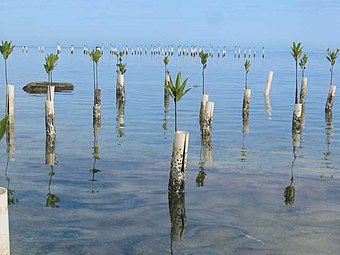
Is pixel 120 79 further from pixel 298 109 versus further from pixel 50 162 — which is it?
pixel 50 162

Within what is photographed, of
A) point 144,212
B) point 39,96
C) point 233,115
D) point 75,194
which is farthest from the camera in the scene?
point 39,96

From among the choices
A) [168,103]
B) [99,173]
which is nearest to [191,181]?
[99,173]

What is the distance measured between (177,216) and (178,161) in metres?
1.61

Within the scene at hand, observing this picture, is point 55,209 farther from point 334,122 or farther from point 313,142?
point 334,122

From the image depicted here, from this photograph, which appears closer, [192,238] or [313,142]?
[192,238]

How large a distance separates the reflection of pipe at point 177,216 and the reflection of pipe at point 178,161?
0.79 feet

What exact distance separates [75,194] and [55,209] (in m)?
1.43

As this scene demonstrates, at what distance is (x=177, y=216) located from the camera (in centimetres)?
1314

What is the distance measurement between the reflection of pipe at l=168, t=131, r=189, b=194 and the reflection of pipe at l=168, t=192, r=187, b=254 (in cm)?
24

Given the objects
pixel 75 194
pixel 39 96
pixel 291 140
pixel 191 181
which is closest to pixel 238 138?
pixel 291 140

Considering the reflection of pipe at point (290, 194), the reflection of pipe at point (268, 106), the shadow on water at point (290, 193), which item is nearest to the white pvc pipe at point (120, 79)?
the reflection of pipe at point (268, 106)

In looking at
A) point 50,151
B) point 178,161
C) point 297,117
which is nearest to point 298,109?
point 297,117

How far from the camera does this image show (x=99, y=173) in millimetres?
17344

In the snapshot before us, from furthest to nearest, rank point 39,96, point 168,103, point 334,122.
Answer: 1. point 39,96
2. point 168,103
3. point 334,122
